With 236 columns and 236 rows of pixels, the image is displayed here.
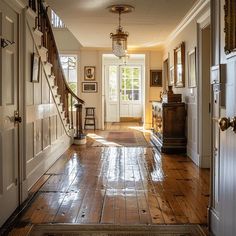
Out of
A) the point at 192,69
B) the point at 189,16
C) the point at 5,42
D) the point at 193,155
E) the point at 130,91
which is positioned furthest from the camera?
the point at 130,91

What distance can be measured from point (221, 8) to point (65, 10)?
4.09 metres

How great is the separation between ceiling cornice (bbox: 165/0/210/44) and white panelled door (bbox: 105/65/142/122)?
583 centimetres

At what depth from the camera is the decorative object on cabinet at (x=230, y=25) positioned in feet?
7.32

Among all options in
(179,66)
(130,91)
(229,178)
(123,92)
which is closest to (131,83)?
(130,91)

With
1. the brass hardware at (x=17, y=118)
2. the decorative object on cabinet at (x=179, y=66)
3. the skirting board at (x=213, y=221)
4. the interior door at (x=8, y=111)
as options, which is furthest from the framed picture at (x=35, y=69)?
the decorative object on cabinet at (x=179, y=66)

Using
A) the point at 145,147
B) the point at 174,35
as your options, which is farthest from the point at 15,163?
the point at 174,35

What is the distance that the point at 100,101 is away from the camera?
38.9ft

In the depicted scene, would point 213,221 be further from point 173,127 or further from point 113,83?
point 113,83

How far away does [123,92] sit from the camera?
14906mm

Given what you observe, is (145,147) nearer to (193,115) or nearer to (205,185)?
(193,115)

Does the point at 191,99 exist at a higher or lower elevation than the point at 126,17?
lower

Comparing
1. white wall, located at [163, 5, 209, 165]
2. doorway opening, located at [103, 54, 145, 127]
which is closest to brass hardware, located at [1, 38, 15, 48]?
white wall, located at [163, 5, 209, 165]

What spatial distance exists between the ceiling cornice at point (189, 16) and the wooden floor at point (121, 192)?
98.4 inches

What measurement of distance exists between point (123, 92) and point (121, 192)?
1088cm
